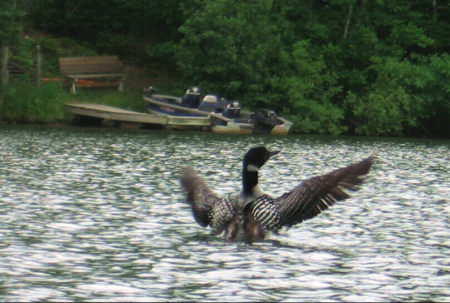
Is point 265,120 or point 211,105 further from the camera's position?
point 211,105

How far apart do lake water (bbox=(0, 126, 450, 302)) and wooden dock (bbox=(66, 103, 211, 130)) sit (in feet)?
42.3

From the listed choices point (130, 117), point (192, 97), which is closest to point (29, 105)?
point (130, 117)

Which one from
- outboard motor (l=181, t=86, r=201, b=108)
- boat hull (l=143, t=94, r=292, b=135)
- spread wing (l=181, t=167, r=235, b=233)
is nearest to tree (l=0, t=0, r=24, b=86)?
boat hull (l=143, t=94, r=292, b=135)

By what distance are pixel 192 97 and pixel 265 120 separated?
3553 millimetres

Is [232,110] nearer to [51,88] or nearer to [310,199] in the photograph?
[51,88]

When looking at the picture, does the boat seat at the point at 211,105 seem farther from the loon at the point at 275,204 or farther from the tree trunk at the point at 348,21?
the loon at the point at 275,204

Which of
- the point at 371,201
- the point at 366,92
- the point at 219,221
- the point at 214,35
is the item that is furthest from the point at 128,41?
the point at 219,221

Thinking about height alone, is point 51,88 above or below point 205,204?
above

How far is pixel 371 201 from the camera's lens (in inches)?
764

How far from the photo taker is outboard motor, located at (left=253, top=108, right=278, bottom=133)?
4165 cm

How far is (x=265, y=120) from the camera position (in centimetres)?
4188

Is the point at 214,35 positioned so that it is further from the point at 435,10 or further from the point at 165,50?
the point at 435,10

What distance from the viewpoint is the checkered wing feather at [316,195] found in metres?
13.4

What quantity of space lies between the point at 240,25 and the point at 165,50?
4.04m
